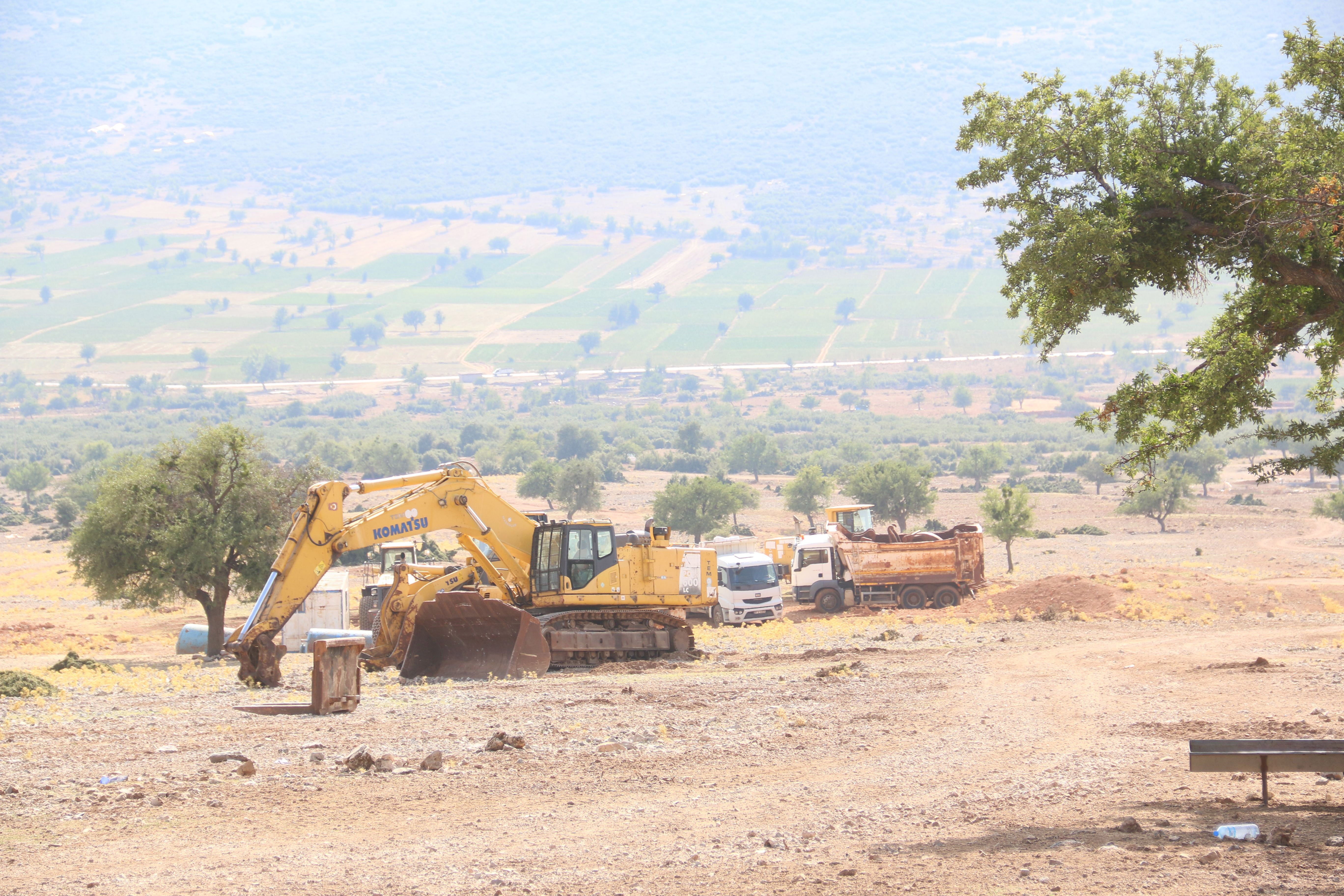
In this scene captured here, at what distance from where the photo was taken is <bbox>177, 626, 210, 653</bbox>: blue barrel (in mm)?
34719

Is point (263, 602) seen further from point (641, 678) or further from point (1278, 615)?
point (1278, 615)

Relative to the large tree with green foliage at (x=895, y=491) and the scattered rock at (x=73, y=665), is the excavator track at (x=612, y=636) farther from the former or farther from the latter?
the large tree with green foliage at (x=895, y=491)

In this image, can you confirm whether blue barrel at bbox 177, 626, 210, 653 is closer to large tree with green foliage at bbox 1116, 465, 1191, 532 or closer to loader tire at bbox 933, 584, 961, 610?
loader tire at bbox 933, 584, 961, 610

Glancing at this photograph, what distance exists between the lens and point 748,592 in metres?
38.1

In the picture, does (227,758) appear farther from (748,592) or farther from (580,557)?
(748,592)

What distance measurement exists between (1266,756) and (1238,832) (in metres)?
0.89

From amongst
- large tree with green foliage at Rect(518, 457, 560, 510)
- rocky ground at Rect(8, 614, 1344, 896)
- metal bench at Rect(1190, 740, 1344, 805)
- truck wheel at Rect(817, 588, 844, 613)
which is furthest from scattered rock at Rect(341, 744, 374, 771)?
large tree with green foliage at Rect(518, 457, 560, 510)

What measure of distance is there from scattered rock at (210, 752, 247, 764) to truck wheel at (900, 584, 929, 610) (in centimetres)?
3015

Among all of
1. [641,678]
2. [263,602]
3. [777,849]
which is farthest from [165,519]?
[777,849]

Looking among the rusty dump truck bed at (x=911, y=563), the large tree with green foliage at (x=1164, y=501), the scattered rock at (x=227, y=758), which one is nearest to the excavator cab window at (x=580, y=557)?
the scattered rock at (x=227, y=758)

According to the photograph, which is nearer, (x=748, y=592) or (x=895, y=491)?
(x=748, y=592)

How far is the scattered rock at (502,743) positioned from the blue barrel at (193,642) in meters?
22.5

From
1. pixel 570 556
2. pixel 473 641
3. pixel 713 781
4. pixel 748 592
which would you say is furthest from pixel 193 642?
pixel 713 781

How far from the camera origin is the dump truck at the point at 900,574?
135ft
